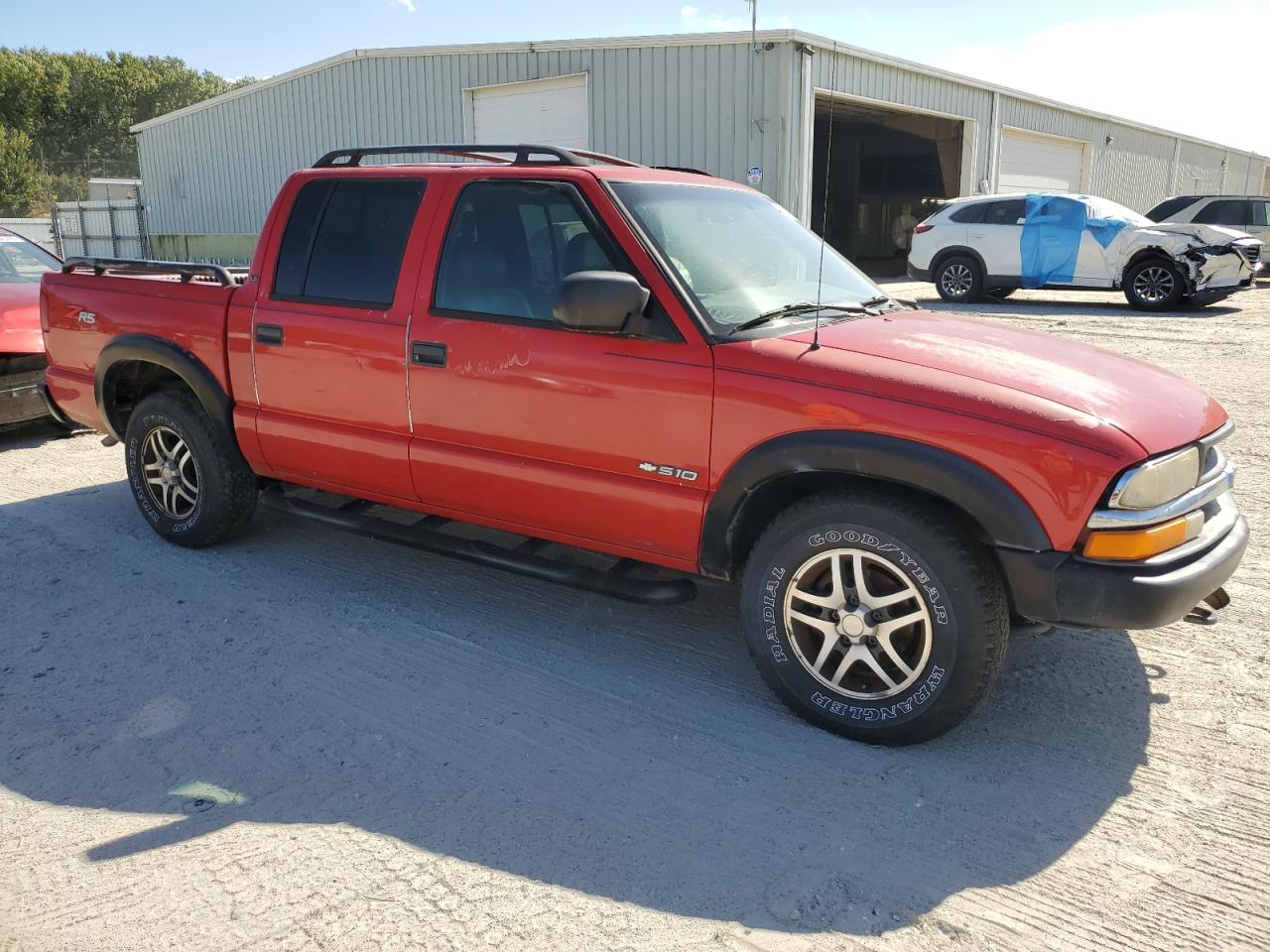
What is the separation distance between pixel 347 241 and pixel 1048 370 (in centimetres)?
298

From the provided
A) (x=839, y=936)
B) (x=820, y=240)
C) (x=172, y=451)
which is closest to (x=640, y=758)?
(x=839, y=936)

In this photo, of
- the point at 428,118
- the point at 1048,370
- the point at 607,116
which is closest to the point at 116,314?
the point at 1048,370

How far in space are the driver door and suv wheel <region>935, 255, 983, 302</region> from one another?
1414cm

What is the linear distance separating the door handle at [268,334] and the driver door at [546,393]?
845 millimetres

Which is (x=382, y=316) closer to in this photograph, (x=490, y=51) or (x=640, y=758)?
(x=640, y=758)

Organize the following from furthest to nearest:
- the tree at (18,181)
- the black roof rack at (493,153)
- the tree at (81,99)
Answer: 1. the tree at (81,99)
2. the tree at (18,181)
3. the black roof rack at (493,153)

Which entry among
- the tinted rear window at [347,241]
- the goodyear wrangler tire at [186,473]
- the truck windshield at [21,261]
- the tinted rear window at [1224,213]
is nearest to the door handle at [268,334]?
the tinted rear window at [347,241]

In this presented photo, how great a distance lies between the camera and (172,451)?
5207 mm

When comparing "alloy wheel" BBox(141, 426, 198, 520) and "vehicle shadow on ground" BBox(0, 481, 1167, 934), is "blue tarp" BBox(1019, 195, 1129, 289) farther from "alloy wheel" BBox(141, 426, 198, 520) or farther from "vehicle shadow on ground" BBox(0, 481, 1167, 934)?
"alloy wheel" BBox(141, 426, 198, 520)

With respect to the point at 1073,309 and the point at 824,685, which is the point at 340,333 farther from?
the point at 1073,309

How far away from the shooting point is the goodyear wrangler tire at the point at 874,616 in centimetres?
313

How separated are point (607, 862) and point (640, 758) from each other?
1.82 ft

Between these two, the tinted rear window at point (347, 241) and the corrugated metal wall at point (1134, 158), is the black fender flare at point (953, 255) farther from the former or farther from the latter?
the tinted rear window at point (347, 241)

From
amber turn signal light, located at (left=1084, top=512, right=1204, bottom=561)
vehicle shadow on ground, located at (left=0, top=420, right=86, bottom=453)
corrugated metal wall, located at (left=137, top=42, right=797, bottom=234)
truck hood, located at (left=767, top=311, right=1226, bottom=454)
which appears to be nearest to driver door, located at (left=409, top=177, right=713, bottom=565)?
truck hood, located at (left=767, top=311, right=1226, bottom=454)
